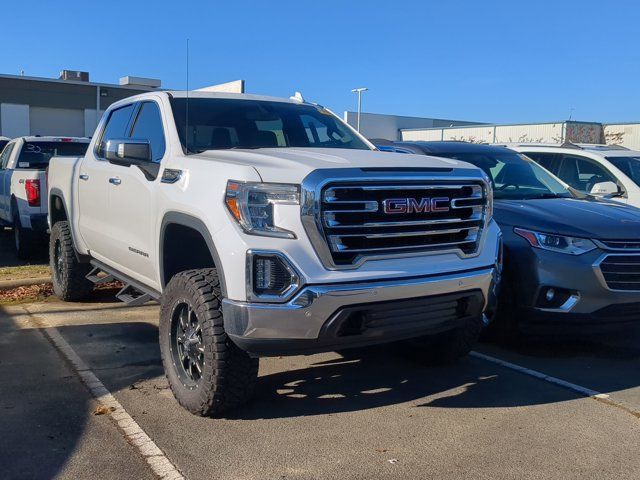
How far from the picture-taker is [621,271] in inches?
213

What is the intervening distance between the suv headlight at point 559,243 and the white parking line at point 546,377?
99 cm

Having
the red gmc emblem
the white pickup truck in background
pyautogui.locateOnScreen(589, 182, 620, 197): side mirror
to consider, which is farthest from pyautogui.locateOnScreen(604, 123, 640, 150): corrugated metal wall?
the red gmc emblem

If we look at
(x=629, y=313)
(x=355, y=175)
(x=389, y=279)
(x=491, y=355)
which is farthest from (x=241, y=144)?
(x=629, y=313)

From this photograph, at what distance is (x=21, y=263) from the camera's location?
32.2ft

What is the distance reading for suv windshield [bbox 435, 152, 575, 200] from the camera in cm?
673

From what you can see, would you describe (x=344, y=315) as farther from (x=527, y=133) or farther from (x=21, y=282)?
(x=527, y=133)

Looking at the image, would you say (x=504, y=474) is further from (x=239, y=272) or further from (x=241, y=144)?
(x=241, y=144)

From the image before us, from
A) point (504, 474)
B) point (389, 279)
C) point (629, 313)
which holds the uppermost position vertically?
point (389, 279)

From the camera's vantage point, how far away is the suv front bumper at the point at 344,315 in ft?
11.9

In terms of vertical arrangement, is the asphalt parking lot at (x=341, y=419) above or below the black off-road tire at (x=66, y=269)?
below

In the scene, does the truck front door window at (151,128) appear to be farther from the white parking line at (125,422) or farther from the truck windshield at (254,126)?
the white parking line at (125,422)

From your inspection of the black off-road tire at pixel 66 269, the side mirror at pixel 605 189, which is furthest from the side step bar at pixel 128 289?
the side mirror at pixel 605 189

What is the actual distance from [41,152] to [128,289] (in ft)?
19.0

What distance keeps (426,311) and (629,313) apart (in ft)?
7.74
